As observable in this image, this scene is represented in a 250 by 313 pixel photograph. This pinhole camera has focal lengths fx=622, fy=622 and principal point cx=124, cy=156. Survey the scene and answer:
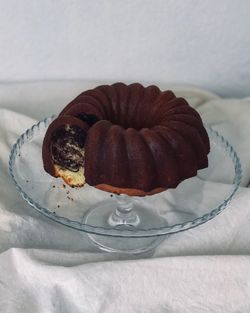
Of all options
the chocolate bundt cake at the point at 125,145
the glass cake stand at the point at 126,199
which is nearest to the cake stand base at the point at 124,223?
the glass cake stand at the point at 126,199

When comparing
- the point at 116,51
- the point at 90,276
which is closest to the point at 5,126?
the point at 116,51

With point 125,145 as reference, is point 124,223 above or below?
below

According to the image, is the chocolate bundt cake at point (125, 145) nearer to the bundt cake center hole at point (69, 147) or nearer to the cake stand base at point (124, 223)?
the bundt cake center hole at point (69, 147)

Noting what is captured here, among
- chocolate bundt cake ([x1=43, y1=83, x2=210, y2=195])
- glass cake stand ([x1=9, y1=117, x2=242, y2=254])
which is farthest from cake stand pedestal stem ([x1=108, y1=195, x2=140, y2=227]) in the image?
chocolate bundt cake ([x1=43, y1=83, x2=210, y2=195])

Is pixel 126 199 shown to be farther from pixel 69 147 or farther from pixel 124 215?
pixel 69 147

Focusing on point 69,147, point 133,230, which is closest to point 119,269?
point 133,230

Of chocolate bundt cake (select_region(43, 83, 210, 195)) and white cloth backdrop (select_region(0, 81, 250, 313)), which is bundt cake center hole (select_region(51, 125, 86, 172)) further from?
white cloth backdrop (select_region(0, 81, 250, 313))
